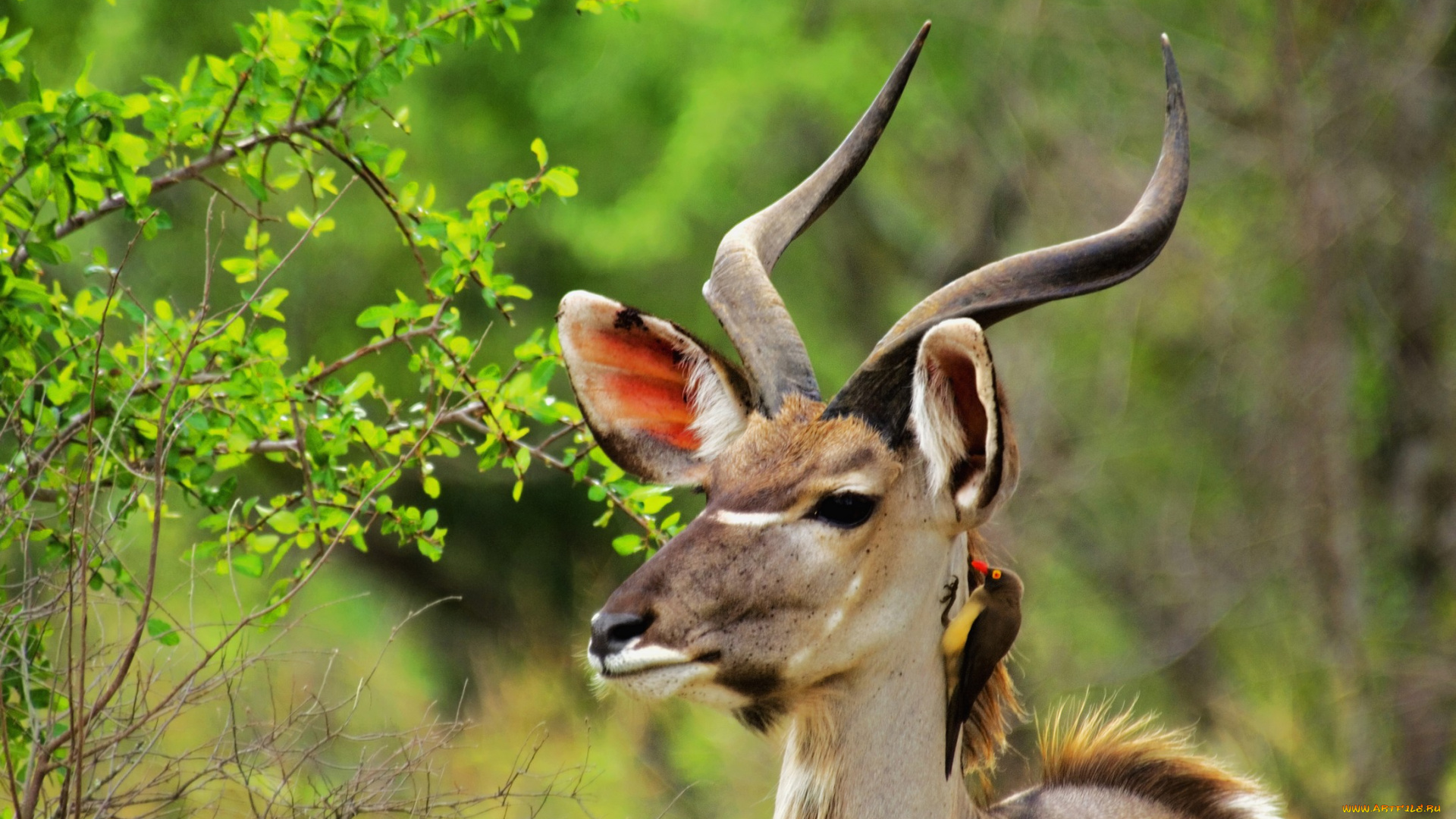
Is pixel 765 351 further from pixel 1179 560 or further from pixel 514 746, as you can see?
pixel 1179 560

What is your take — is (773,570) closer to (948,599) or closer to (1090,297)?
(948,599)

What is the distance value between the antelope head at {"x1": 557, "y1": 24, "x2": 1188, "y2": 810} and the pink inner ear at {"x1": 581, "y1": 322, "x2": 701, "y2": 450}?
0.16 metres

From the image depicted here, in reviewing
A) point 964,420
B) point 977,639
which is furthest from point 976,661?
point 964,420

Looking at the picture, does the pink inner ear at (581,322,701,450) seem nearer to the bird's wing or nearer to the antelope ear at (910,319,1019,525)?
the antelope ear at (910,319,1019,525)

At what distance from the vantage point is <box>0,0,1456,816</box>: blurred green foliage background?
10.1m

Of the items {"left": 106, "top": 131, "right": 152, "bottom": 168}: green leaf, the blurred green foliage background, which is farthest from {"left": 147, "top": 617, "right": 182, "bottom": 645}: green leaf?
the blurred green foliage background

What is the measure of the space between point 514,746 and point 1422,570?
6.14 m

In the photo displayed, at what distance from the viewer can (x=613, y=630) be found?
2973 mm

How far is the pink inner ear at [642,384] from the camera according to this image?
12.0ft

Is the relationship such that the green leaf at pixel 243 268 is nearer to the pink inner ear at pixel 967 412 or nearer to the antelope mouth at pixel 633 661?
the antelope mouth at pixel 633 661

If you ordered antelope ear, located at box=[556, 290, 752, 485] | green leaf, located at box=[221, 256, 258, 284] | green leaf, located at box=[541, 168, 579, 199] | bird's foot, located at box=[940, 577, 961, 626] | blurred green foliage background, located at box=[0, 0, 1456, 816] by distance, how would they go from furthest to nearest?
blurred green foliage background, located at box=[0, 0, 1456, 816] < green leaf, located at box=[541, 168, 579, 199] < green leaf, located at box=[221, 256, 258, 284] < antelope ear, located at box=[556, 290, 752, 485] < bird's foot, located at box=[940, 577, 961, 626]

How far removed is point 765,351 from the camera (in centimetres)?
353

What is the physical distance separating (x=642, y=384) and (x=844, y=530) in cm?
76

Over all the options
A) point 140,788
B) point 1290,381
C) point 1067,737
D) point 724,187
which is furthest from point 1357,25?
point 140,788
